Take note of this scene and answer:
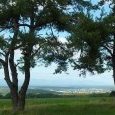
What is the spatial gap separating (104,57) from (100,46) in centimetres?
205

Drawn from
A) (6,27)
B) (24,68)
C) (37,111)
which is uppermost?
(6,27)

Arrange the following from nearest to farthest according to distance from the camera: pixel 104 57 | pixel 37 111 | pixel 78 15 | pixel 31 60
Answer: pixel 37 111 < pixel 31 60 < pixel 78 15 < pixel 104 57

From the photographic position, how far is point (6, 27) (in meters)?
37.9

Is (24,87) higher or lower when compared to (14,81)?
lower

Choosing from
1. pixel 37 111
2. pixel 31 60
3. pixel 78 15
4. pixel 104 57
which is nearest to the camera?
pixel 37 111

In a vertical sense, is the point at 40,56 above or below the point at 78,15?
below

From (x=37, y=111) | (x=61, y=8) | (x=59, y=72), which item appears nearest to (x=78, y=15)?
(x=61, y=8)

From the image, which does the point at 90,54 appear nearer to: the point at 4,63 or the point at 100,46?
the point at 100,46

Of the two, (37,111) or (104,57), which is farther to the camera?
(104,57)

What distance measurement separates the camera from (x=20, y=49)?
36.4 meters

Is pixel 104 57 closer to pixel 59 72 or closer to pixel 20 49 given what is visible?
pixel 59 72

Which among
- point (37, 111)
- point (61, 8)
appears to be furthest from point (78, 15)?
point (37, 111)

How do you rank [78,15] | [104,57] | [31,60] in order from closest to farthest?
[31,60] < [78,15] < [104,57]

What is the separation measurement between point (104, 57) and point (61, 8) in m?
6.32
